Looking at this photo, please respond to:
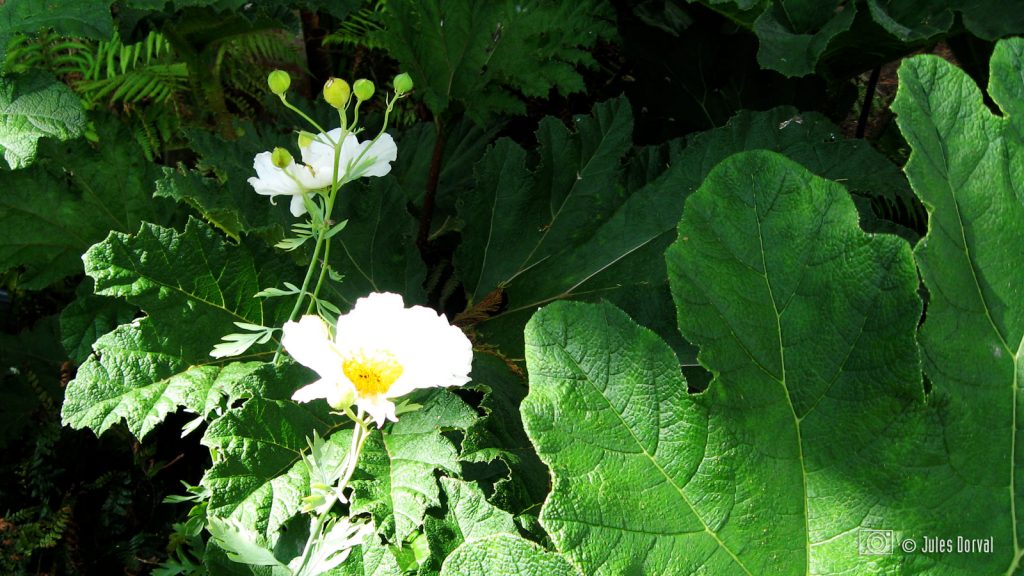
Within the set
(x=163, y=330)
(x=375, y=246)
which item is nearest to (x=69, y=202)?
(x=163, y=330)

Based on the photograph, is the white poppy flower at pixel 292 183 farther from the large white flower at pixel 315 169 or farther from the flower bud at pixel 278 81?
the flower bud at pixel 278 81

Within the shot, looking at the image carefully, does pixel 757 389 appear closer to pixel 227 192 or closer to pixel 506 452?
pixel 506 452

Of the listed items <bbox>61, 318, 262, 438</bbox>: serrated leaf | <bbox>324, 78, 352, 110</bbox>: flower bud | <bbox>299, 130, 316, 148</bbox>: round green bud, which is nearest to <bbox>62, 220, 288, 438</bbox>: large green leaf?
<bbox>61, 318, 262, 438</bbox>: serrated leaf

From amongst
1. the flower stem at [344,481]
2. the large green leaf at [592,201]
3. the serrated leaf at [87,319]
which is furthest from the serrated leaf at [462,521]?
the serrated leaf at [87,319]

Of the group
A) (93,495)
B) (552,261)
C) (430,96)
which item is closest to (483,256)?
(552,261)

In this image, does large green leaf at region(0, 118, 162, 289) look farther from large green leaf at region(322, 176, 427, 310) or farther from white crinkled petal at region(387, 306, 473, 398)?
white crinkled petal at region(387, 306, 473, 398)

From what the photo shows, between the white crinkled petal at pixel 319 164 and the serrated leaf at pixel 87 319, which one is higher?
the white crinkled petal at pixel 319 164

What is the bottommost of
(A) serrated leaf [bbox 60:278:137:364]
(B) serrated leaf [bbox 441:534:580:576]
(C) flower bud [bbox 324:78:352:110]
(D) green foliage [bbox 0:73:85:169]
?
(A) serrated leaf [bbox 60:278:137:364]
